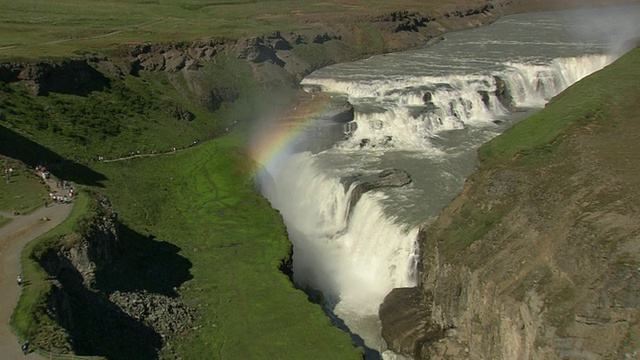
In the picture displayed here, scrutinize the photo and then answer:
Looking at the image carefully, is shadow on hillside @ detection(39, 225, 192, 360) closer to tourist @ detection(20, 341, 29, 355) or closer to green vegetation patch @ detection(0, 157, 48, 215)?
tourist @ detection(20, 341, 29, 355)

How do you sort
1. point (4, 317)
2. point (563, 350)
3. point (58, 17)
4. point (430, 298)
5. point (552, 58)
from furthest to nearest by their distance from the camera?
point (58, 17), point (552, 58), point (430, 298), point (563, 350), point (4, 317)

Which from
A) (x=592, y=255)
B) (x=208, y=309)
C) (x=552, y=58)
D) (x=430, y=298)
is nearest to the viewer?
(x=592, y=255)

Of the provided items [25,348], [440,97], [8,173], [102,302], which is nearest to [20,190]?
[8,173]

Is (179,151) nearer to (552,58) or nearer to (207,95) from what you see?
(207,95)

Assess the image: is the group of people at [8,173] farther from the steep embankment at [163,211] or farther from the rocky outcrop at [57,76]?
the rocky outcrop at [57,76]

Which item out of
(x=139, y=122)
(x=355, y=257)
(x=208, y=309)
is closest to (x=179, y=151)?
(x=139, y=122)

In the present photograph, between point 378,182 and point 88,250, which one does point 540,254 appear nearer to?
point 378,182
